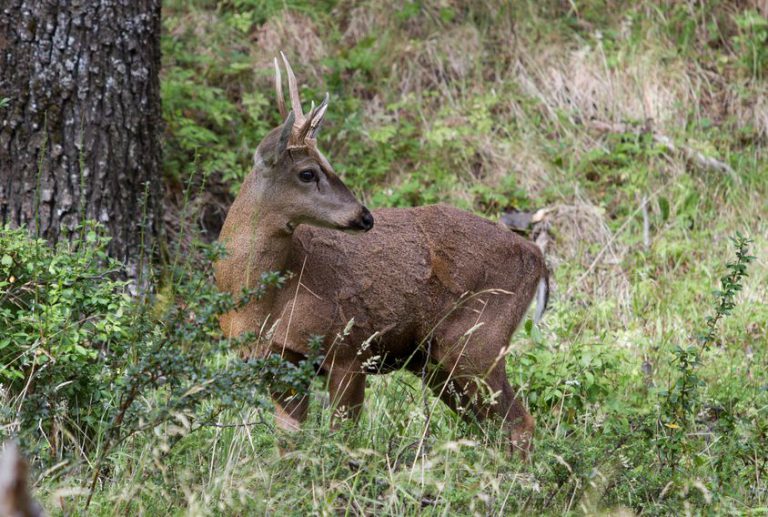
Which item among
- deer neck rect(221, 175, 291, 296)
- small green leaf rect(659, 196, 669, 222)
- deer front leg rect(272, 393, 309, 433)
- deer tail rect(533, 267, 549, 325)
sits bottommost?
deer front leg rect(272, 393, 309, 433)

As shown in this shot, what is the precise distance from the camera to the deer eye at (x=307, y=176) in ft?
15.8

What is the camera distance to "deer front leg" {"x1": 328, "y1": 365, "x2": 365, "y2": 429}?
479 cm

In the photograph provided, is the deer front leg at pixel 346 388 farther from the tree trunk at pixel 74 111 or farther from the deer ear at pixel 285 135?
the tree trunk at pixel 74 111

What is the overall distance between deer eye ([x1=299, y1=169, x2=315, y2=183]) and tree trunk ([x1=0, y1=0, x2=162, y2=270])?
3.97ft

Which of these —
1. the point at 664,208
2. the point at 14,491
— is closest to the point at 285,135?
the point at 14,491

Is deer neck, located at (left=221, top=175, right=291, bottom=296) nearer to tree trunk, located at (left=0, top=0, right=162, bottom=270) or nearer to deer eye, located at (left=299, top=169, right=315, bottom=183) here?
deer eye, located at (left=299, top=169, right=315, bottom=183)

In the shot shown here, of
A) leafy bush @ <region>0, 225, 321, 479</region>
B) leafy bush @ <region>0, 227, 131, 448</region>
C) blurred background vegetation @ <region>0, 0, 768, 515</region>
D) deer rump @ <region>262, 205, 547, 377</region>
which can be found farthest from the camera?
deer rump @ <region>262, 205, 547, 377</region>

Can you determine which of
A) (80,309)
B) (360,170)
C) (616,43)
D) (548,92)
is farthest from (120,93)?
(616,43)

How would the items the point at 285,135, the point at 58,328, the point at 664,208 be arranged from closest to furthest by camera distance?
the point at 58,328 < the point at 285,135 < the point at 664,208

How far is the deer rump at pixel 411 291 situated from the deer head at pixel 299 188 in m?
0.24

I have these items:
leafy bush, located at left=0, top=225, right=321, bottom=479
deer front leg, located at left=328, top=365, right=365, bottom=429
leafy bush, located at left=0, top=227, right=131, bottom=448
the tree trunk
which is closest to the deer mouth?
deer front leg, located at left=328, top=365, right=365, bottom=429

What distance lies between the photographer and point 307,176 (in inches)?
190

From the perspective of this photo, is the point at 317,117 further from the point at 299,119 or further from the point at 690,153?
the point at 690,153

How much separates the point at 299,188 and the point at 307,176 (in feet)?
0.23
